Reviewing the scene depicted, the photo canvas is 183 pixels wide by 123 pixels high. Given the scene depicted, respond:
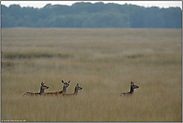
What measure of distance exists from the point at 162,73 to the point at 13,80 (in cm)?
829

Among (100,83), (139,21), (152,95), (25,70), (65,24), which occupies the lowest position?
(152,95)

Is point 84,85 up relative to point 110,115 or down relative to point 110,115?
up

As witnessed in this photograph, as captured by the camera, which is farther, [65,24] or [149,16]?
[149,16]

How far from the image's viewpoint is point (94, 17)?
163500 millimetres

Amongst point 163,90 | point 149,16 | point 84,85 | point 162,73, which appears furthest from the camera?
point 149,16

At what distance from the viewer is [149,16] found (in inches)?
6644

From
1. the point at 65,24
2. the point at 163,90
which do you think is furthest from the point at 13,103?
the point at 65,24

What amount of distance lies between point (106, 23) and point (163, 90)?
14754 centimetres

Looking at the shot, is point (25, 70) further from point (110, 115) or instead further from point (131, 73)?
point (110, 115)

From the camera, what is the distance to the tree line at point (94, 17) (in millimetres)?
152125

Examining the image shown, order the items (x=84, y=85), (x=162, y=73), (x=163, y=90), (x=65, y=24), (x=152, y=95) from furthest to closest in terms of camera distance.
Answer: (x=65, y=24), (x=162, y=73), (x=84, y=85), (x=163, y=90), (x=152, y=95)

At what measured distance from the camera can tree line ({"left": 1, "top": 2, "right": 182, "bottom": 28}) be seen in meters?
152

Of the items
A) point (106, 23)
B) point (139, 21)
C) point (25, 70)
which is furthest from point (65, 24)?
point (25, 70)

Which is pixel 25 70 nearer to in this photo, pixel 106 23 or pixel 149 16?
pixel 106 23
